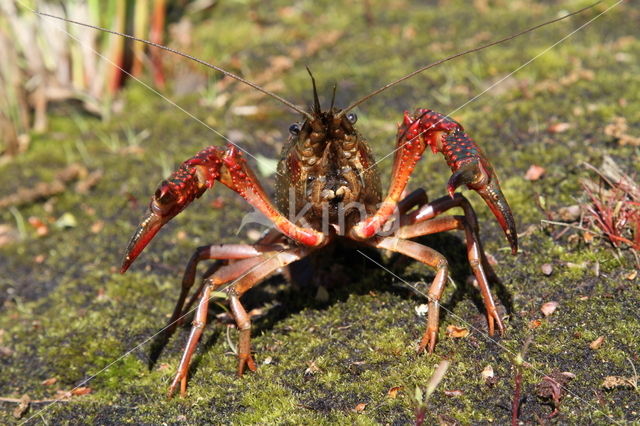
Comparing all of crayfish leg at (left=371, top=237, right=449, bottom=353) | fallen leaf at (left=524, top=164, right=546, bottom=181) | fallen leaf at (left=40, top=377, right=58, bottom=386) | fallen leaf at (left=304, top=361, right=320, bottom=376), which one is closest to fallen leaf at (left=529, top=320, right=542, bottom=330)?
crayfish leg at (left=371, top=237, right=449, bottom=353)

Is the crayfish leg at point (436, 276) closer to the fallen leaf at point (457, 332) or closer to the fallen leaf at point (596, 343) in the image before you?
the fallen leaf at point (457, 332)

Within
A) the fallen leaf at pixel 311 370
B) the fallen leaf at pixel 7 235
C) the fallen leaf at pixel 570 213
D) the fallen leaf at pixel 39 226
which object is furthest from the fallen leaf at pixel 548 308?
the fallen leaf at pixel 7 235

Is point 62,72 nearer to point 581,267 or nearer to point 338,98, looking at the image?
point 338,98

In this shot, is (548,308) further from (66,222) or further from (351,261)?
(66,222)

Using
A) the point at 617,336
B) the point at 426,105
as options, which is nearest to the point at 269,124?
the point at 426,105

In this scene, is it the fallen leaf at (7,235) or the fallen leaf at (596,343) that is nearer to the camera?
the fallen leaf at (596,343)

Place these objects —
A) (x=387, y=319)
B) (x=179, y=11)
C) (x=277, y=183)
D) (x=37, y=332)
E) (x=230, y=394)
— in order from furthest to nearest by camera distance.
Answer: (x=179, y=11) → (x=37, y=332) → (x=277, y=183) → (x=387, y=319) → (x=230, y=394)
